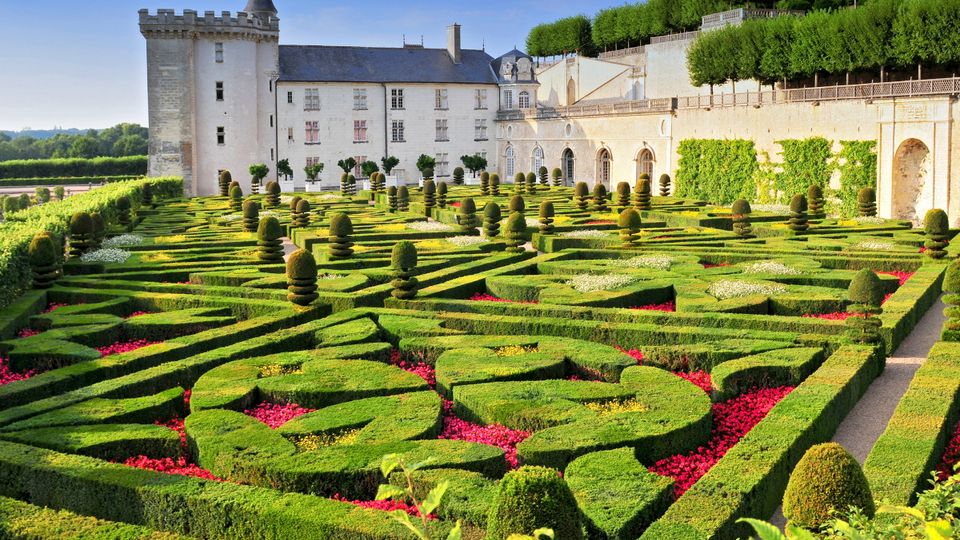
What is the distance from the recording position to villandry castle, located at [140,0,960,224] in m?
33.8

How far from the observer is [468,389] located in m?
12.1

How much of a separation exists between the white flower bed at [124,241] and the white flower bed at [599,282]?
13156 millimetres

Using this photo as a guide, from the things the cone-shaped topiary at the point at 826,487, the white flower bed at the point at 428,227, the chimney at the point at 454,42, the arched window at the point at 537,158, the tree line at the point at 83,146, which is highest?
the chimney at the point at 454,42

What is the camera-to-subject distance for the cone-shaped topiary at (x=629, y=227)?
928 inches

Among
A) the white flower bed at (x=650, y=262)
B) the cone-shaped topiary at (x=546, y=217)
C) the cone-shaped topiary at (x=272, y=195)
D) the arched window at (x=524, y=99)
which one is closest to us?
the white flower bed at (x=650, y=262)

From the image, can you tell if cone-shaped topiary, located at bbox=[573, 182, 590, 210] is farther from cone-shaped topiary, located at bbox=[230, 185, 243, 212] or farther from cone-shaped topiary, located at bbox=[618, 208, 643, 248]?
cone-shaped topiary, located at bbox=[230, 185, 243, 212]

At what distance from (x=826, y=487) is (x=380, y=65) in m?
55.8

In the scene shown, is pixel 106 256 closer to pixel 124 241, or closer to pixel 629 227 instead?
pixel 124 241

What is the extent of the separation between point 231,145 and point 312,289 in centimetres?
3787

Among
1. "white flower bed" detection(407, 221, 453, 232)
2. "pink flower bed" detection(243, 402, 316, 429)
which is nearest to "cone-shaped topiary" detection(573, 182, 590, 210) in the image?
"white flower bed" detection(407, 221, 453, 232)

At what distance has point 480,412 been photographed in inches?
454

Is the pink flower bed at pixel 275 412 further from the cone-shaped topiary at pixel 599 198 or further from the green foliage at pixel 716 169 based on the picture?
the green foliage at pixel 716 169

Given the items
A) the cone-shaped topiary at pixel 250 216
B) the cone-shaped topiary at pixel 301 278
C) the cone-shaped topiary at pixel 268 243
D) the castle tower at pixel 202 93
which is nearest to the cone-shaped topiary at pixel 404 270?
the cone-shaped topiary at pixel 301 278

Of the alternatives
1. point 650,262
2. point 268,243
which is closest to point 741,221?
point 650,262
